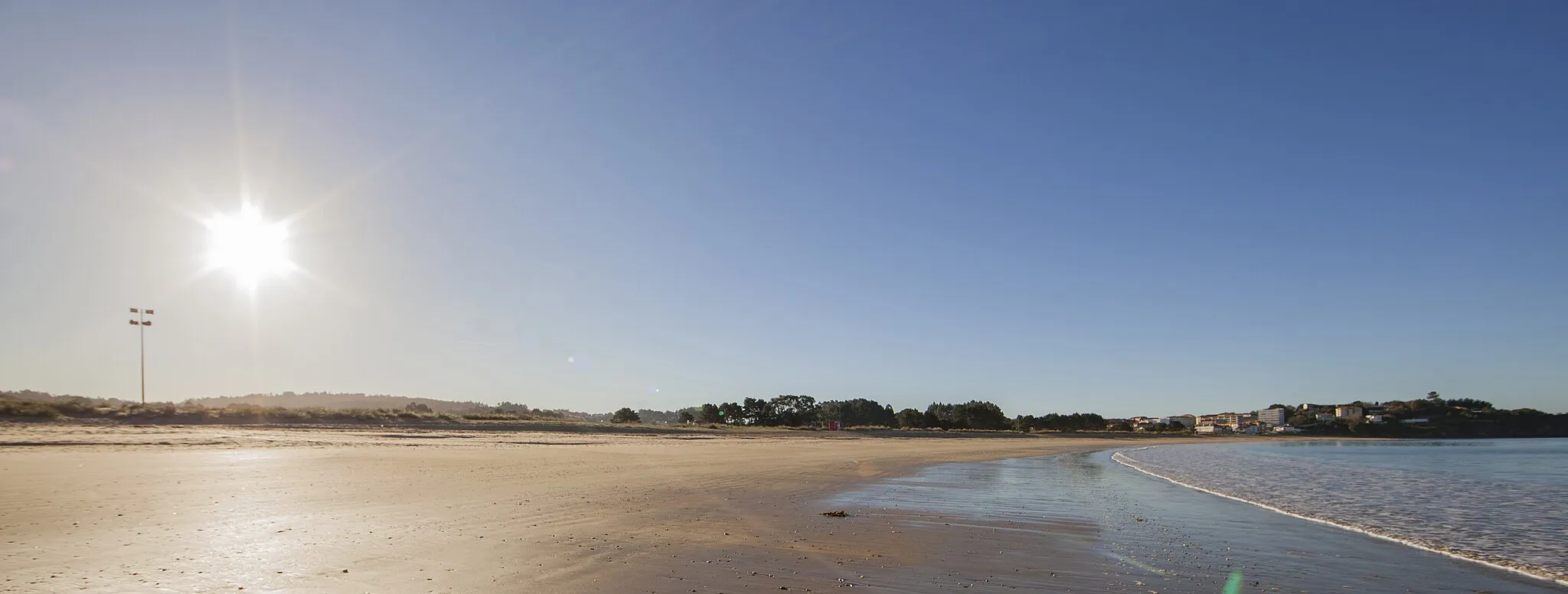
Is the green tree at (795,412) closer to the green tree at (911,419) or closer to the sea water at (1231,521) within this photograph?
the green tree at (911,419)

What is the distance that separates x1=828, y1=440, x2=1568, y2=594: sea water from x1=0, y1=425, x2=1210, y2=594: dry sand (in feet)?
3.28

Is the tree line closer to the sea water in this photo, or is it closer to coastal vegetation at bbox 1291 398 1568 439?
coastal vegetation at bbox 1291 398 1568 439

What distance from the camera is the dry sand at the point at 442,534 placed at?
712cm

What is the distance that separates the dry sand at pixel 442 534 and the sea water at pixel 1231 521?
100cm

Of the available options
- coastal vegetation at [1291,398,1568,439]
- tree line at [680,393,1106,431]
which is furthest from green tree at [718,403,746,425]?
coastal vegetation at [1291,398,1568,439]

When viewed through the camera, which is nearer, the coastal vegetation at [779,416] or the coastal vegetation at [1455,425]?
the coastal vegetation at [779,416]

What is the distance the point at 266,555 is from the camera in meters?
8.01

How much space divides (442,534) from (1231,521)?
13.0 meters

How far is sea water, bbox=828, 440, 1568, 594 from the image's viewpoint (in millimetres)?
8355

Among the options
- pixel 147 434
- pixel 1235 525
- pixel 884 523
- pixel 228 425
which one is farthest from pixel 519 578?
pixel 228 425

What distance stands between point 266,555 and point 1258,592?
10.1m

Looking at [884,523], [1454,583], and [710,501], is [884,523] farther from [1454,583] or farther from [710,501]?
[1454,583]

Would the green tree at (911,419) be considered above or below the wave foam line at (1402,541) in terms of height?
below

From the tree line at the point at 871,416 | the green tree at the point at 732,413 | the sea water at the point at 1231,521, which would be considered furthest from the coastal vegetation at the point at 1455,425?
the sea water at the point at 1231,521
